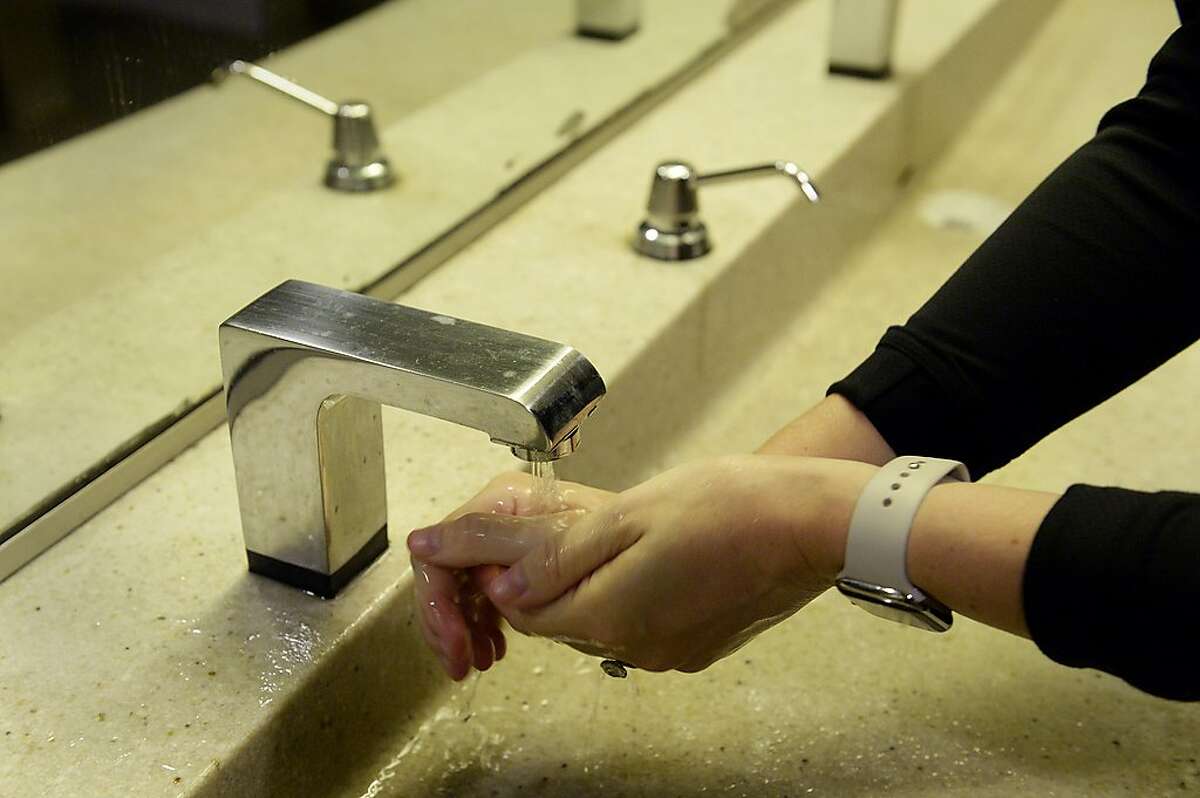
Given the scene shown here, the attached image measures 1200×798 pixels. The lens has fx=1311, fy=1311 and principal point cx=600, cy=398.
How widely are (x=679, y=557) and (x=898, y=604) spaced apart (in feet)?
0.32

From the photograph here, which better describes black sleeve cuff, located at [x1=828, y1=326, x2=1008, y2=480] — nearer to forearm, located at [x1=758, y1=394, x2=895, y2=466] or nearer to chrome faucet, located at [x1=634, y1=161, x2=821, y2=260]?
forearm, located at [x1=758, y1=394, x2=895, y2=466]

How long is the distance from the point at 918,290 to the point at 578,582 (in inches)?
25.8

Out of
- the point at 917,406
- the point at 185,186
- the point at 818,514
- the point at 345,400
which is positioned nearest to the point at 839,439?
the point at 917,406

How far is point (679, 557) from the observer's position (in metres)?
0.59

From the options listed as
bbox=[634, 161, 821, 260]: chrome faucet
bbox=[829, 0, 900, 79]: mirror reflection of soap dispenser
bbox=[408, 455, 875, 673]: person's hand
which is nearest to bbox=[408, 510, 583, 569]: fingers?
bbox=[408, 455, 875, 673]: person's hand

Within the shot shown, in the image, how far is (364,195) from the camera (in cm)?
104

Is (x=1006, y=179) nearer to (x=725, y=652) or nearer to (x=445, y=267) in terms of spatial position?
(x=445, y=267)

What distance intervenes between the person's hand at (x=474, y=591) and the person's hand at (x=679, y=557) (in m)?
0.02

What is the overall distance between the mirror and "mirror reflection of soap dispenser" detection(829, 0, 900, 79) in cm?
34

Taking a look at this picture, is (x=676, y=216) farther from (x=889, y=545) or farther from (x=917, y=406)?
(x=889, y=545)

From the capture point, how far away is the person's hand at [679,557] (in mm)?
583

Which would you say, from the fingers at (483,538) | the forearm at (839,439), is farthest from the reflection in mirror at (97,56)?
the forearm at (839,439)

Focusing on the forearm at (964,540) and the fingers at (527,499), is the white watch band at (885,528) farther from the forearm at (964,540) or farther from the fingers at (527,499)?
the fingers at (527,499)

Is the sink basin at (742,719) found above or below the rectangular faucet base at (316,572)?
below
